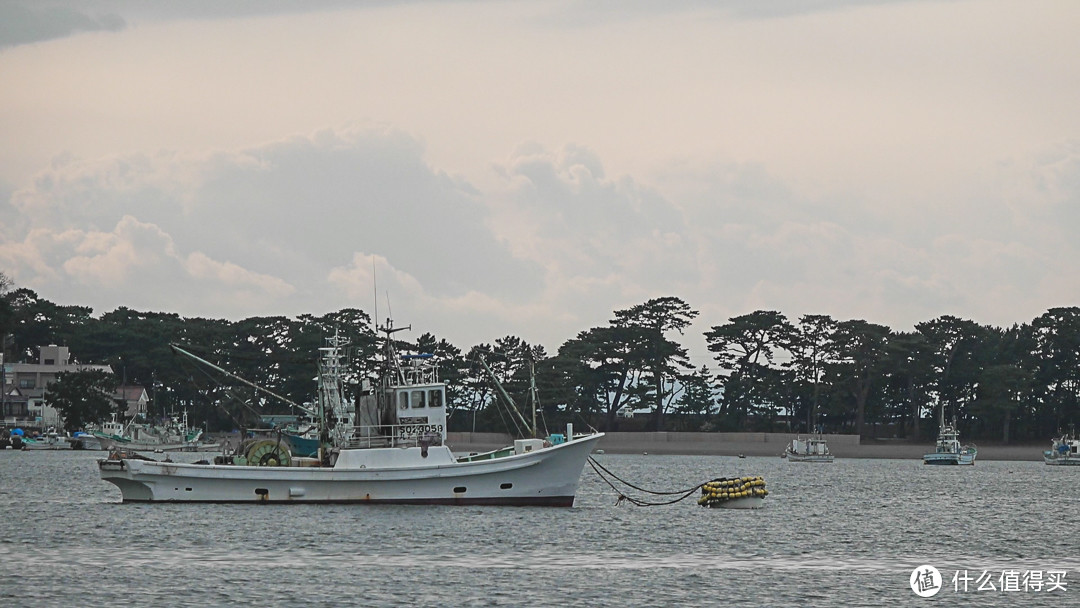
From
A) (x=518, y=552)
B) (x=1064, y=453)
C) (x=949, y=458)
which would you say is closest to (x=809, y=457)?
(x=949, y=458)

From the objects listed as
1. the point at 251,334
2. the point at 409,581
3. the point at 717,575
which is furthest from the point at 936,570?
the point at 251,334

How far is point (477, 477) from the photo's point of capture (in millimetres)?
64000

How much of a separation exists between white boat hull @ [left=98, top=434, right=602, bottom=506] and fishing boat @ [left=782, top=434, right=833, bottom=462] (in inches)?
3714

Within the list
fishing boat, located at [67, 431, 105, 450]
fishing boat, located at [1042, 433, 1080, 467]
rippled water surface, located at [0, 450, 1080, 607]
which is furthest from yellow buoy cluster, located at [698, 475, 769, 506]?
fishing boat, located at [67, 431, 105, 450]

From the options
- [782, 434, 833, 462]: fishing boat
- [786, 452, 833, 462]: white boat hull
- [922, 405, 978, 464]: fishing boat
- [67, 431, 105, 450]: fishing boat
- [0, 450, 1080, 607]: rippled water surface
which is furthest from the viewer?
[67, 431, 105, 450]: fishing boat

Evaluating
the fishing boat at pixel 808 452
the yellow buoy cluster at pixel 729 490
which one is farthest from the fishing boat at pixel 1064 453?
the yellow buoy cluster at pixel 729 490

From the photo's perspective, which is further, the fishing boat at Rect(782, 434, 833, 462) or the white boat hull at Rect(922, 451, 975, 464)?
the fishing boat at Rect(782, 434, 833, 462)

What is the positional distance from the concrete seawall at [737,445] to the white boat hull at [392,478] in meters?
97.3

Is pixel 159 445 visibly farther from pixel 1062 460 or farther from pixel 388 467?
pixel 388 467

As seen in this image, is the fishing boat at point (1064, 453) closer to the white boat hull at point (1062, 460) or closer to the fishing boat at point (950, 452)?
the white boat hull at point (1062, 460)

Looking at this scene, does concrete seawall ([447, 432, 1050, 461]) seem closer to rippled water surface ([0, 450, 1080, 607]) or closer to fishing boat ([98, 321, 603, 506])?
rippled water surface ([0, 450, 1080, 607])

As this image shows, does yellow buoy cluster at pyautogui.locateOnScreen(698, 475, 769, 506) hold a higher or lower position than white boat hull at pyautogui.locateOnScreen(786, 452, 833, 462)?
higher

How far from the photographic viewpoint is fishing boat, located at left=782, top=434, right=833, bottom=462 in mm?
156500

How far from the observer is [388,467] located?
63531 mm
